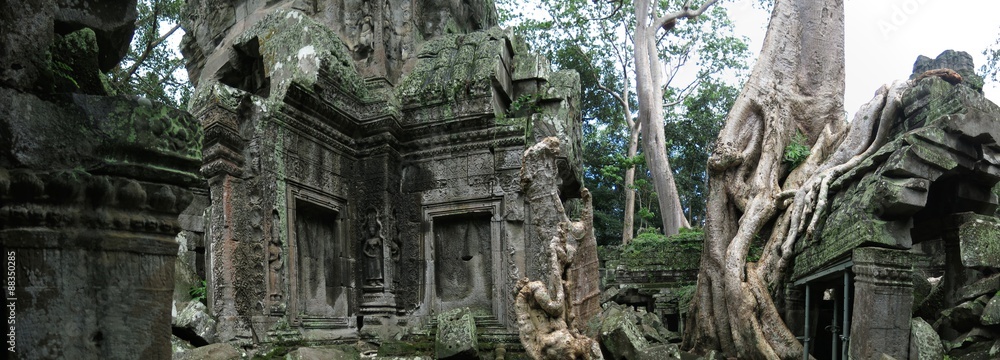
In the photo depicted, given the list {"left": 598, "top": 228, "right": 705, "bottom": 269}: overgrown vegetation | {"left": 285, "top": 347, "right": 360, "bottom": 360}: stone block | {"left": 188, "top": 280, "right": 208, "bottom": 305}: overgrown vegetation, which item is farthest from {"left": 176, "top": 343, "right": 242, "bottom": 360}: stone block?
{"left": 598, "top": 228, "right": 705, "bottom": 269}: overgrown vegetation

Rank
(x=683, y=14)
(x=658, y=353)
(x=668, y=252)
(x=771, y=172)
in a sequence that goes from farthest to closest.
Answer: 1. (x=683, y=14)
2. (x=668, y=252)
3. (x=771, y=172)
4. (x=658, y=353)

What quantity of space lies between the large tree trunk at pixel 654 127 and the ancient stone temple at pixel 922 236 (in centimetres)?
1070

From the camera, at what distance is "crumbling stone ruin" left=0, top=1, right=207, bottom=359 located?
6.31 ft

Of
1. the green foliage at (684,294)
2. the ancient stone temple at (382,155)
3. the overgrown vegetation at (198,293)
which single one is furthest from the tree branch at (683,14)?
the overgrown vegetation at (198,293)

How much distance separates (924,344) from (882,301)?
0.57 meters

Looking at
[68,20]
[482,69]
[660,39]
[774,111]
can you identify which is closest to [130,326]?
[68,20]

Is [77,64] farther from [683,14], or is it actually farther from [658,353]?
[683,14]

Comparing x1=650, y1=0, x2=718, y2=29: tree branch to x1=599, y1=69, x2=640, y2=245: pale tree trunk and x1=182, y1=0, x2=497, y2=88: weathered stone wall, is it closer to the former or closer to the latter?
x1=599, y1=69, x2=640, y2=245: pale tree trunk

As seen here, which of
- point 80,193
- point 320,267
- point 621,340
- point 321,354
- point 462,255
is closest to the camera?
point 80,193

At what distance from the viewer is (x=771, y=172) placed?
9.59 metres

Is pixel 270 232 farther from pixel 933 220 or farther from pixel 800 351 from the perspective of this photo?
pixel 933 220

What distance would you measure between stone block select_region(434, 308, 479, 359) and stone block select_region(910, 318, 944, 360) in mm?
3913

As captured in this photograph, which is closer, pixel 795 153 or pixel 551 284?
pixel 551 284

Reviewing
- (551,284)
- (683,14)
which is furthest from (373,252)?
(683,14)
